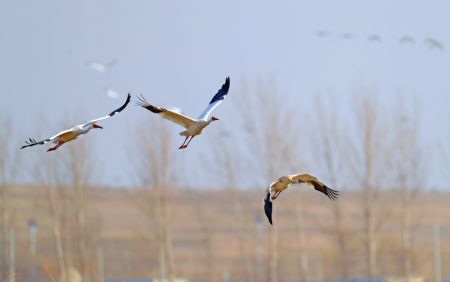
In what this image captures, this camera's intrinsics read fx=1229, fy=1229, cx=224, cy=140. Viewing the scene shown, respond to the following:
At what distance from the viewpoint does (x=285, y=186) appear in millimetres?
17281

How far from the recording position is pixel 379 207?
2318 inches

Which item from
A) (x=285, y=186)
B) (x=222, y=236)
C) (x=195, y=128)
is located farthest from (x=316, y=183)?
(x=222, y=236)

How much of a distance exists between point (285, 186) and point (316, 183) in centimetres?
74

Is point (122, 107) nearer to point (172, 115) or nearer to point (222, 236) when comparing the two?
point (172, 115)

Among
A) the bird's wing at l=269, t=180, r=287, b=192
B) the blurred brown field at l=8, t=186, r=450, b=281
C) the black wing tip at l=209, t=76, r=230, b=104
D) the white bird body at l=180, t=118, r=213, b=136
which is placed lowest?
the bird's wing at l=269, t=180, r=287, b=192

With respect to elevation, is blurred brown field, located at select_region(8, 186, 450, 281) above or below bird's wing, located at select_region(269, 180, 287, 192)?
above

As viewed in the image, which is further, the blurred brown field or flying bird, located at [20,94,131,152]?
the blurred brown field

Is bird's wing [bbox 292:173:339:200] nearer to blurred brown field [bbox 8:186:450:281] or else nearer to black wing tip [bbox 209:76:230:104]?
black wing tip [bbox 209:76:230:104]

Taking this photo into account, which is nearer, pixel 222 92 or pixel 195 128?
pixel 195 128

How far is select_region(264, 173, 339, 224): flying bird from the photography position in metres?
17.0

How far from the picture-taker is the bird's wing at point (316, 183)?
57.4ft

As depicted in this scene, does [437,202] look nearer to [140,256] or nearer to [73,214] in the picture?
[140,256]

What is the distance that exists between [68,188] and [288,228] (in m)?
54.8

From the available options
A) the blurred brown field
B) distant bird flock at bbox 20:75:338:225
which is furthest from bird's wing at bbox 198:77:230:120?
the blurred brown field
